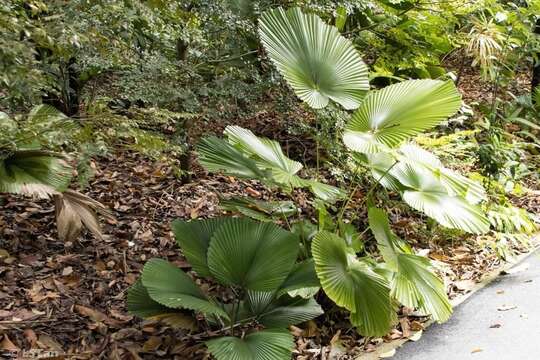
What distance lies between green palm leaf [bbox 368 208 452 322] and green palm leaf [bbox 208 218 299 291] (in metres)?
0.64

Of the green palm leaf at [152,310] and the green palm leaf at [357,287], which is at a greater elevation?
the green palm leaf at [357,287]

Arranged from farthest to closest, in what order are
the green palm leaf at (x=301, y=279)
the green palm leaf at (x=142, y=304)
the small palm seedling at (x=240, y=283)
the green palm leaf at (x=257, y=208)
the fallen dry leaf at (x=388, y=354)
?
1. the green palm leaf at (x=257, y=208)
2. the fallen dry leaf at (x=388, y=354)
3. the green palm leaf at (x=301, y=279)
4. the green palm leaf at (x=142, y=304)
5. the small palm seedling at (x=240, y=283)

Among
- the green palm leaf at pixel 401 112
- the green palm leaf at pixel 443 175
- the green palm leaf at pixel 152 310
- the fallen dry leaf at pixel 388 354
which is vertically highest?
the green palm leaf at pixel 401 112

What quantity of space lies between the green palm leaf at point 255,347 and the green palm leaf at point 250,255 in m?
0.24

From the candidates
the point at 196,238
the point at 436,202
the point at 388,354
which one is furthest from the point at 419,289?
the point at 196,238

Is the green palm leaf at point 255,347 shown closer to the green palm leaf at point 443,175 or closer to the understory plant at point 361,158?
the understory plant at point 361,158

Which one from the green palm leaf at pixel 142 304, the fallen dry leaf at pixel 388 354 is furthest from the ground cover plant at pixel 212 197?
the fallen dry leaf at pixel 388 354

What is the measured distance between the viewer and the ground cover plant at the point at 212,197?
102 inches

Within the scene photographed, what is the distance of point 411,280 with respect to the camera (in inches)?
115

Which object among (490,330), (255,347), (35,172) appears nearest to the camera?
(255,347)

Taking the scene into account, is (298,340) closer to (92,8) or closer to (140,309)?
(140,309)

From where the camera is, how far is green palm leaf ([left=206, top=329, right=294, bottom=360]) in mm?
2277

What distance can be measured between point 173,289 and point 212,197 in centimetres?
156

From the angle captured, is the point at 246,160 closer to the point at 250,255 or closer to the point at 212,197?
the point at 250,255
